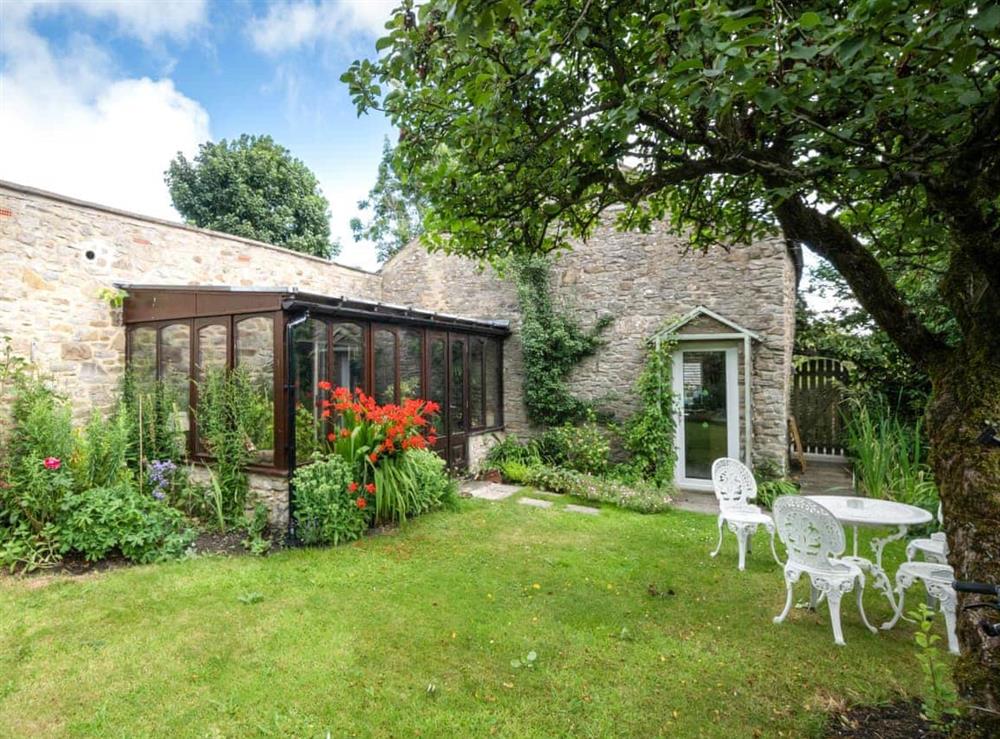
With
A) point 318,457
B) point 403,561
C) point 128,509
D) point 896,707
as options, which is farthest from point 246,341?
point 896,707

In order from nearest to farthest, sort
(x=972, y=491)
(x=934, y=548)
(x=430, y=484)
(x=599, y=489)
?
1. (x=972, y=491)
2. (x=934, y=548)
3. (x=430, y=484)
4. (x=599, y=489)

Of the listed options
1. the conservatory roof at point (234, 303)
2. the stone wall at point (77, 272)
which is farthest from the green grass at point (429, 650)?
the stone wall at point (77, 272)

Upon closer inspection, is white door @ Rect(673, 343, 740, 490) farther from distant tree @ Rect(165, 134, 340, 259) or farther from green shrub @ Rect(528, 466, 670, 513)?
distant tree @ Rect(165, 134, 340, 259)

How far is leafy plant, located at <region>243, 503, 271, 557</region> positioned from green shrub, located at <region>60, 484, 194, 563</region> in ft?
1.82

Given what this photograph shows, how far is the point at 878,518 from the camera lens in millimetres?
3502

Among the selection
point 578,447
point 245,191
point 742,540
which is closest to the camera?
point 742,540

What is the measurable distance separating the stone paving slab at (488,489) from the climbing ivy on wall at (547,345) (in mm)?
1690

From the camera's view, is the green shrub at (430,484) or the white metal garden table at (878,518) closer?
the white metal garden table at (878,518)

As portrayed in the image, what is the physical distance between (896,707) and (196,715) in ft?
11.8

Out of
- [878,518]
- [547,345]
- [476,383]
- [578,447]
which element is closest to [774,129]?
[878,518]

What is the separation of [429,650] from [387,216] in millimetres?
17867

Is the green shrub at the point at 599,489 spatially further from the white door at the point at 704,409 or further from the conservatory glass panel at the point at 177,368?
the conservatory glass panel at the point at 177,368

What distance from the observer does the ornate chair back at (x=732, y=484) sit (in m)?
4.69

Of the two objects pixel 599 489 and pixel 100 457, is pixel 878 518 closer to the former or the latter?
pixel 599 489
